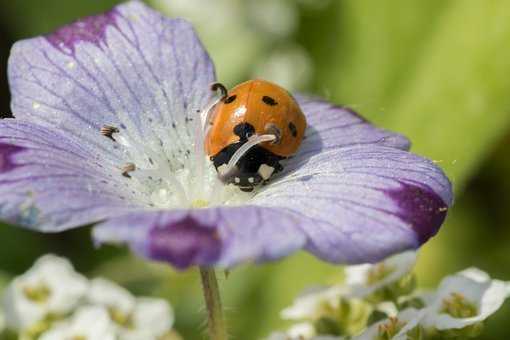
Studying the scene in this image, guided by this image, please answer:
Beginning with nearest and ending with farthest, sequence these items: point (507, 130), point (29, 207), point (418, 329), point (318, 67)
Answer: point (29, 207), point (418, 329), point (507, 130), point (318, 67)

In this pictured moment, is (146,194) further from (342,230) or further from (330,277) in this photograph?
(330,277)

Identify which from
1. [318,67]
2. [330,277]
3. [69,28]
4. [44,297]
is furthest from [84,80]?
[318,67]

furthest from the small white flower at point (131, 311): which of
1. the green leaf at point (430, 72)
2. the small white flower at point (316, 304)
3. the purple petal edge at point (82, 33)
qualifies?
the green leaf at point (430, 72)

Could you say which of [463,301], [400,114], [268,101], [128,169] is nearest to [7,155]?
[128,169]

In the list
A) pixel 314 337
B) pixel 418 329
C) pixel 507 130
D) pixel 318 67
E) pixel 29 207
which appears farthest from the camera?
pixel 318 67

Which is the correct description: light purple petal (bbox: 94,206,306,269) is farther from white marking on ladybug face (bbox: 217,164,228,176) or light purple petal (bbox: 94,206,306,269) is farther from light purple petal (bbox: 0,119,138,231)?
white marking on ladybug face (bbox: 217,164,228,176)

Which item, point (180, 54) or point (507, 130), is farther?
point (507, 130)

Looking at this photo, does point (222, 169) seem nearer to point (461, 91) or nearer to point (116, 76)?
point (116, 76)
